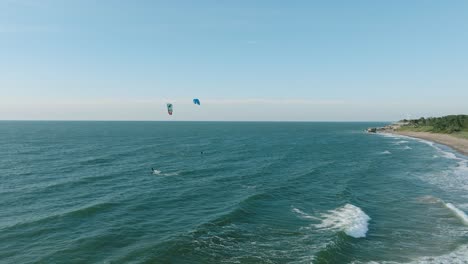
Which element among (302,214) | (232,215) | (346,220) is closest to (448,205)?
(346,220)

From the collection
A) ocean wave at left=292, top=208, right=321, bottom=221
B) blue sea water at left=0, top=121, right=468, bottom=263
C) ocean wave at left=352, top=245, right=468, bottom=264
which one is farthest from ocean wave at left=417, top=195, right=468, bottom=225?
ocean wave at left=292, top=208, right=321, bottom=221

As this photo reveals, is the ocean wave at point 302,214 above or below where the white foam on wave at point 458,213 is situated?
below

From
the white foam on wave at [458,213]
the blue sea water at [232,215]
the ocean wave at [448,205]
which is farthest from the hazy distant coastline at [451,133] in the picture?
the white foam on wave at [458,213]

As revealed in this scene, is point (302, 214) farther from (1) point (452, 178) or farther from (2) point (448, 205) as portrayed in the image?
(1) point (452, 178)

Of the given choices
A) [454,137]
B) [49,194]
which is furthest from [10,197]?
[454,137]

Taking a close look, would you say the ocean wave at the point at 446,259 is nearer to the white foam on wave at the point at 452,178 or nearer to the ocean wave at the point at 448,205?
the ocean wave at the point at 448,205

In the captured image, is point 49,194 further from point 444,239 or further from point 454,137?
point 454,137
